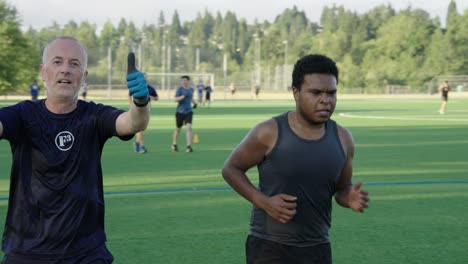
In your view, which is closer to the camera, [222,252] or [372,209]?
[222,252]

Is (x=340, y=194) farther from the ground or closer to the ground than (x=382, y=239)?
farther from the ground

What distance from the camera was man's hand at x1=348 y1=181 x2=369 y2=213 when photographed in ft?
15.5

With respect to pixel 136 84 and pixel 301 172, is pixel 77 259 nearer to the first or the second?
pixel 136 84

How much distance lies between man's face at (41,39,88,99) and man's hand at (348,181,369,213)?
1816 millimetres

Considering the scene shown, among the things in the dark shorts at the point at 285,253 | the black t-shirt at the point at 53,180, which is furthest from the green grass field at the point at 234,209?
the black t-shirt at the point at 53,180

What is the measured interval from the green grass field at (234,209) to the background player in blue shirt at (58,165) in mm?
3258

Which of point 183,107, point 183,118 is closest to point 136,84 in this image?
point 183,118

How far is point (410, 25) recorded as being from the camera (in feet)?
427

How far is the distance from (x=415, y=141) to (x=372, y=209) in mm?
12977

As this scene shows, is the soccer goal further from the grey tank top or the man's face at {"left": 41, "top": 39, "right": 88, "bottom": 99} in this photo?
the man's face at {"left": 41, "top": 39, "right": 88, "bottom": 99}

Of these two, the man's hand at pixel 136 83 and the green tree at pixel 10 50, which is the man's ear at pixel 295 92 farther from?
the green tree at pixel 10 50

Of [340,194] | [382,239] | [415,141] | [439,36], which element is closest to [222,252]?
[382,239]

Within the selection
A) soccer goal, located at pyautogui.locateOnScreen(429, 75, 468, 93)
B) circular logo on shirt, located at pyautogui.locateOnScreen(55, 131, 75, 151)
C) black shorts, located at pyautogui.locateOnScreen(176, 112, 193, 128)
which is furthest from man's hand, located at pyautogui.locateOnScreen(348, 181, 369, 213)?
soccer goal, located at pyautogui.locateOnScreen(429, 75, 468, 93)

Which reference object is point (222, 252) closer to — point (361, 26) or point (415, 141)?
point (415, 141)
